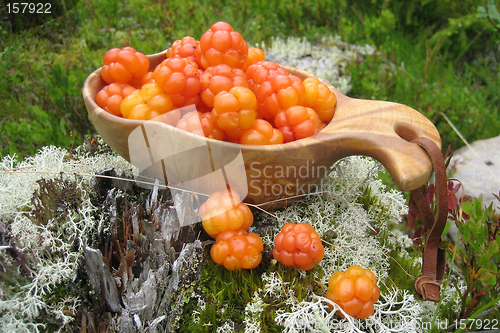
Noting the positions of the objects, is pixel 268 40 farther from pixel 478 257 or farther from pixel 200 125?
pixel 478 257

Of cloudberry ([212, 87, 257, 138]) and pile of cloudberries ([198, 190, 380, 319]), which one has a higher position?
cloudberry ([212, 87, 257, 138])

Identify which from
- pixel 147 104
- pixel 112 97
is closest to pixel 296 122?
pixel 147 104

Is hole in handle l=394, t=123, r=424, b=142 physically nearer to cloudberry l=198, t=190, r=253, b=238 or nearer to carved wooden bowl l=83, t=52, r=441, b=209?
carved wooden bowl l=83, t=52, r=441, b=209

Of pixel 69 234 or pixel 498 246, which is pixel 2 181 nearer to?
pixel 69 234

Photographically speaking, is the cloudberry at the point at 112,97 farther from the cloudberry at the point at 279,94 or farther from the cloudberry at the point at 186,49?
the cloudberry at the point at 279,94

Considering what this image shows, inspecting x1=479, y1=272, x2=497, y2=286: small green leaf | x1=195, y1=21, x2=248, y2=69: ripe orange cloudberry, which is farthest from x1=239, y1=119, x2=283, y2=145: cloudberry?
x1=479, y1=272, x2=497, y2=286: small green leaf

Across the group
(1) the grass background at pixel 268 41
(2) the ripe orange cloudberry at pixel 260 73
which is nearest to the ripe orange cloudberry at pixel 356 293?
(2) the ripe orange cloudberry at pixel 260 73
